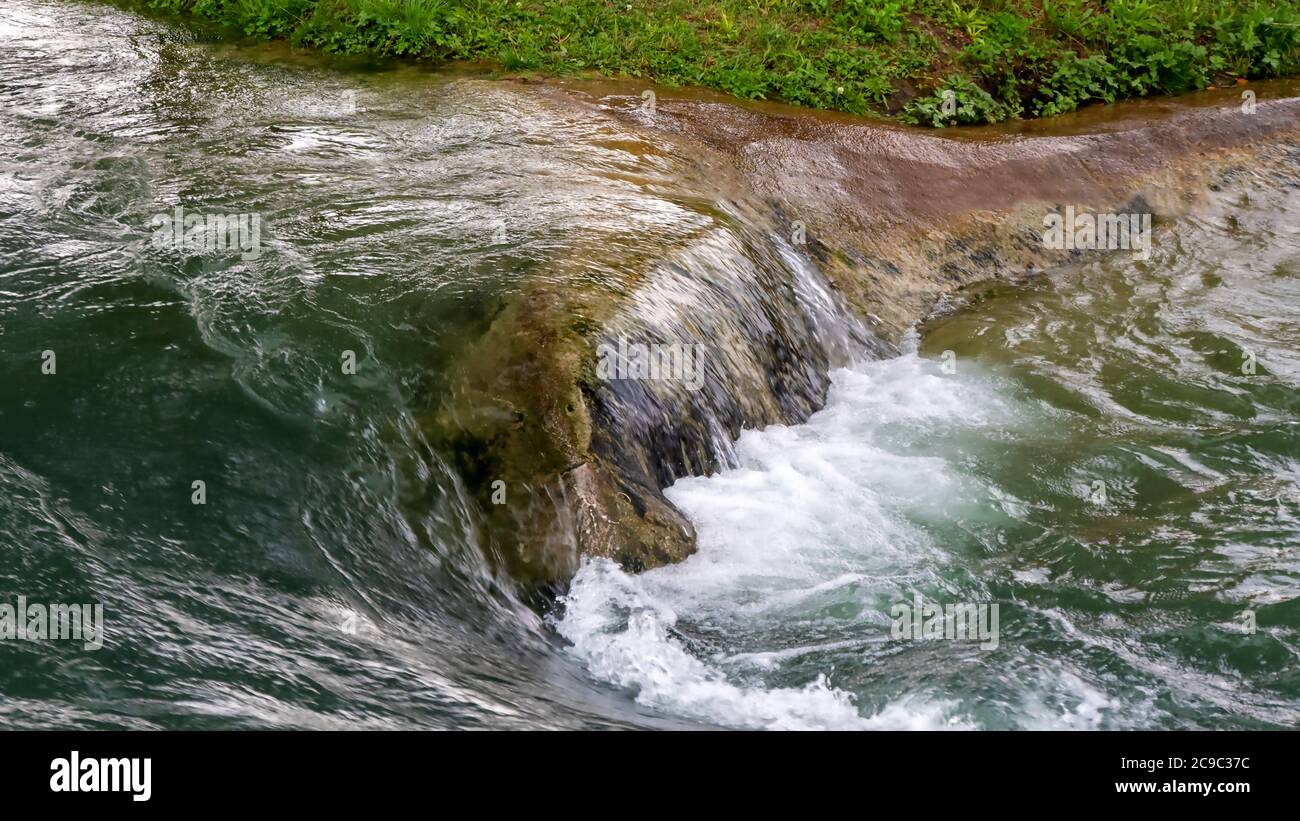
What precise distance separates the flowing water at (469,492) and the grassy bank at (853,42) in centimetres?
238

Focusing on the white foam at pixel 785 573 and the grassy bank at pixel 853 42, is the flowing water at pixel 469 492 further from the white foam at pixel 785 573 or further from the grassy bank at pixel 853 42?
the grassy bank at pixel 853 42

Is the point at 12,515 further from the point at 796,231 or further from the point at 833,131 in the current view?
the point at 833,131

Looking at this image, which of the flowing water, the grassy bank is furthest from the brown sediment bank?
the grassy bank

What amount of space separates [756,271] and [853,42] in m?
5.20

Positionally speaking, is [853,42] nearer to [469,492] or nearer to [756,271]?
[756,271]

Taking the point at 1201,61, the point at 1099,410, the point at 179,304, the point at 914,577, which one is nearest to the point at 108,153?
the point at 179,304

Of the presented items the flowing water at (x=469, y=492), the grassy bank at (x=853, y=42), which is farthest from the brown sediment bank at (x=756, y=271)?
the grassy bank at (x=853, y=42)

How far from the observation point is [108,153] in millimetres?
7742

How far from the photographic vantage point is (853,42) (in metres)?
11.7

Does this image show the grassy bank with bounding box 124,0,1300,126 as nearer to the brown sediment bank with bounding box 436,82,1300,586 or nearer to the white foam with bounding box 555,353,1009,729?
the brown sediment bank with bounding box 436,82,1300,586

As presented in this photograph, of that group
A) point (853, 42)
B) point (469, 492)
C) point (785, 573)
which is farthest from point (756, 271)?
point (853, 42)

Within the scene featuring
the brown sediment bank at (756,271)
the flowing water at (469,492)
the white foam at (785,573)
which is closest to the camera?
the flowing water at (469,492)

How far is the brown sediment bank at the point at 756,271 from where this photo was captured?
527 cm
